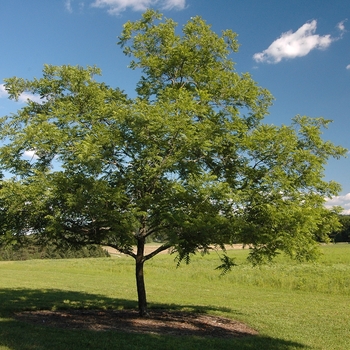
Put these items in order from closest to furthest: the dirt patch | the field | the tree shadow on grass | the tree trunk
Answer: the tree shadow on grass
the field
the dirt patch
the tree trunk

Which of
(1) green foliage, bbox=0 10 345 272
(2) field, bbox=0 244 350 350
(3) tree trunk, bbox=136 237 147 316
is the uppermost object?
(1) green foliage, bbox=0 10 345 272

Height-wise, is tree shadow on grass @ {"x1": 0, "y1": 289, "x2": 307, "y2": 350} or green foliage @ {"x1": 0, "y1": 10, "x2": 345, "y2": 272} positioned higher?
green foliage @ {"x1": 0, "y1": 10, "x2": 345, "y2": 272}

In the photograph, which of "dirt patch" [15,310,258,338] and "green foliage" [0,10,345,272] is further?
"dirt patch" [15,310,258,338]

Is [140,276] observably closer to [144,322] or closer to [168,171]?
[144,322]

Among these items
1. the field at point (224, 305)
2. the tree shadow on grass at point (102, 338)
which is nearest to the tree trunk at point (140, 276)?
the tree shadow on grass at point (102, 338)

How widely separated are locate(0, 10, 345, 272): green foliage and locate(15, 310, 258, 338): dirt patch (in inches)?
95.3

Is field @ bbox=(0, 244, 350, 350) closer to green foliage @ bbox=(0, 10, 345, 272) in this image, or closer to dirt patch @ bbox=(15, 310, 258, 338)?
dirt patch @ bbox=(15, 310, 258, 338)

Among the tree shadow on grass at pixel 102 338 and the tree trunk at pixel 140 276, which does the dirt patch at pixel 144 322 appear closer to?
the tree shadow on grass at pixel 102 338

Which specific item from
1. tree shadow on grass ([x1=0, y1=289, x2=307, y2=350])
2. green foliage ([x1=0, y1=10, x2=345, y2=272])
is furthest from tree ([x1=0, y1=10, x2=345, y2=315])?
tree shadow on grass ([x1=0, y1=289, x2=307, y2=350])

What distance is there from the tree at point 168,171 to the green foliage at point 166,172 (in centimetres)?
3

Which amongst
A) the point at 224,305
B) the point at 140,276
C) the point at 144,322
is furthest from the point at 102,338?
the point at 224,305

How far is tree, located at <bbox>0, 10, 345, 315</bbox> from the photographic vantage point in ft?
30.1

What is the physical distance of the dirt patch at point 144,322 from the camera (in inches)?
432

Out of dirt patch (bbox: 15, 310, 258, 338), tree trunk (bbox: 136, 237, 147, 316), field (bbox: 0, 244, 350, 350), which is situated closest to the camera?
field (bbox: 0, 244, 350, 350)
